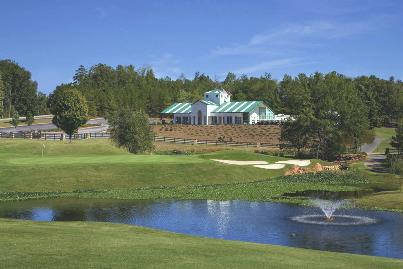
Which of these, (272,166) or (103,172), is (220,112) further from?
(103,172)

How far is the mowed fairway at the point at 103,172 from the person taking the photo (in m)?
51.9

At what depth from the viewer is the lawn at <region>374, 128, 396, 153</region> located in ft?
396

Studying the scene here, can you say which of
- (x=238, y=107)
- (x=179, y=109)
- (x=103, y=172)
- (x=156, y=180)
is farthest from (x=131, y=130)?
(x=179, y=109)

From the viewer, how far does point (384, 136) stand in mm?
144500

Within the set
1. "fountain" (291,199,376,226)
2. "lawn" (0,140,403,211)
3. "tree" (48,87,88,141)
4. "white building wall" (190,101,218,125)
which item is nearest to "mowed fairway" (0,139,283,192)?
"lawn" (0,140,403,211)

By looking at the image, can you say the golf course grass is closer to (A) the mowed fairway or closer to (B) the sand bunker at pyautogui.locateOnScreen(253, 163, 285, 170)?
(A) the mowed fairway

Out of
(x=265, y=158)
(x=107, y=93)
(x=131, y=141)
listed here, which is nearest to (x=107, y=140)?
(x=131, y=141)

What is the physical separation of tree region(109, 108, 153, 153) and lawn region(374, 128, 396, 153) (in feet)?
190

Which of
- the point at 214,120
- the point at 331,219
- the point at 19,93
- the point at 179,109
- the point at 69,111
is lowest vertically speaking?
the point at 331,219

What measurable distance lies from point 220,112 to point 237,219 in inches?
4636

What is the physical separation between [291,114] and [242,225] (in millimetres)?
66401

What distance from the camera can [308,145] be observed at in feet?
323

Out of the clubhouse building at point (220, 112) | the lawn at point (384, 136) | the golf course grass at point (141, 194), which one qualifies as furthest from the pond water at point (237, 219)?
the clubhouse building at point (220, 112)

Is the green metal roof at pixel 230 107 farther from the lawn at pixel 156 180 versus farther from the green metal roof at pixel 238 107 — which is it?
the lawn at pixel 156 180
